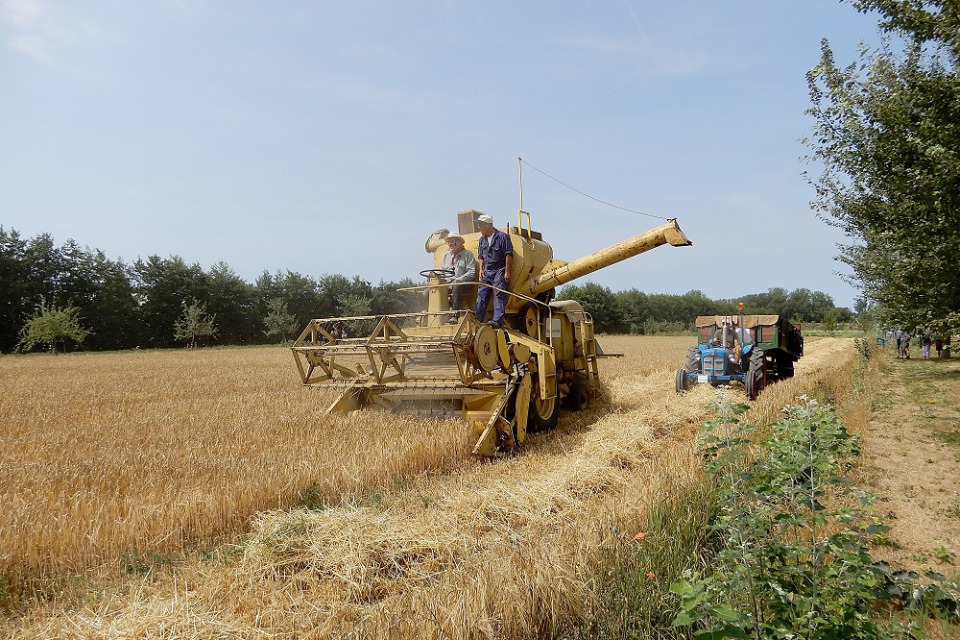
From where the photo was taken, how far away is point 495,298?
292 inches

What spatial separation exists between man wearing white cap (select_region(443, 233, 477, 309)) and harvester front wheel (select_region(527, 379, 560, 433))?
1.76 meters

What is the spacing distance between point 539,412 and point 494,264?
2163 mm

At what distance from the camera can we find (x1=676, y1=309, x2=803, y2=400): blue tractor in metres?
10.4

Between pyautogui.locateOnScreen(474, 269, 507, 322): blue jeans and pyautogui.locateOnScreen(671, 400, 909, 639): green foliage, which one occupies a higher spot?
pyautogui.locateOnScreen(474, 269, 507, 322): blue jeans

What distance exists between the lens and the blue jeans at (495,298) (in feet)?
24.3

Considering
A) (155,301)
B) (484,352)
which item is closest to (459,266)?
(484,352)

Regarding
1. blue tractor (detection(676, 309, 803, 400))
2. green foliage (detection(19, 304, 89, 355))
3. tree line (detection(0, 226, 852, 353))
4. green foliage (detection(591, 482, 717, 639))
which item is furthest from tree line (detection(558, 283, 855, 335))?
green foliage (detection(19, 304, 89, 355))

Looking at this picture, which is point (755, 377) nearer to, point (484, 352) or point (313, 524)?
point (484, 352)

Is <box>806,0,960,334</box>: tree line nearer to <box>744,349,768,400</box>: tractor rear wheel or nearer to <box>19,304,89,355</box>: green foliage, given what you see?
<box>744,349,768,400</box>: tractor rear wheel

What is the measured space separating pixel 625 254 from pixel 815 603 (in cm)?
636

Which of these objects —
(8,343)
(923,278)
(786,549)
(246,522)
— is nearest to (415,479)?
(246,522)

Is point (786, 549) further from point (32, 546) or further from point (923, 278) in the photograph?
point (923, 278)

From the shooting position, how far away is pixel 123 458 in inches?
212

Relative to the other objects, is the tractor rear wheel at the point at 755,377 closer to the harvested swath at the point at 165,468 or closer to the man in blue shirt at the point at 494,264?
the man in blue shirt at the point at 494,264
